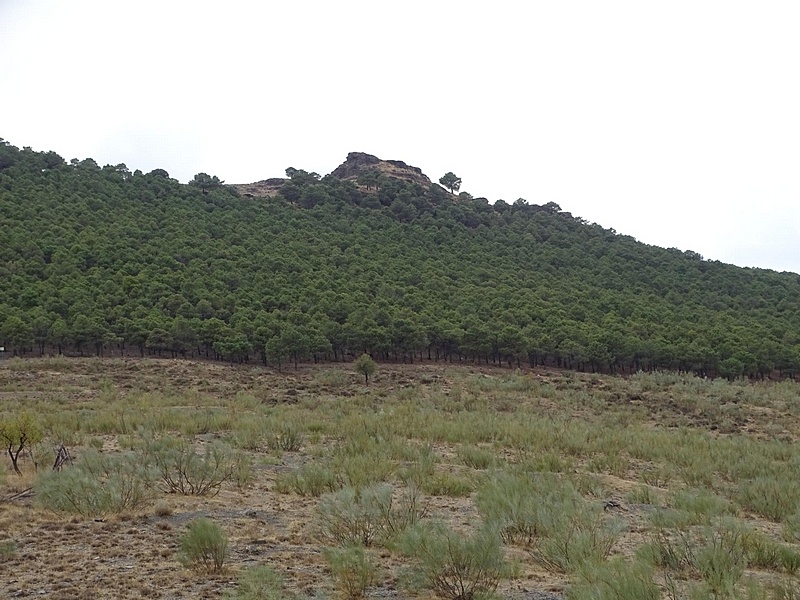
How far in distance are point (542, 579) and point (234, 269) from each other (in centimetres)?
Answer: 5469

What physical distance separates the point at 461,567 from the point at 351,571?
107cm

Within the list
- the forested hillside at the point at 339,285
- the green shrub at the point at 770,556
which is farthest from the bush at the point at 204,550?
the forested hillside at the point at 339,285

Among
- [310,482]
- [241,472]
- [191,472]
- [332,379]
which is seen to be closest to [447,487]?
[310,482]

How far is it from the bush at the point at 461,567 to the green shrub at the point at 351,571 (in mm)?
478

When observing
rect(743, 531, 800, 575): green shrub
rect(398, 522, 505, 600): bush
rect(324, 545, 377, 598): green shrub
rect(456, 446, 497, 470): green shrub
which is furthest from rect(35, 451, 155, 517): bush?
rect(743, 531, 800, 575): green shrub

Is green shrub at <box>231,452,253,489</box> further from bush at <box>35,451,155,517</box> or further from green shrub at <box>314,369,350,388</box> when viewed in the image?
green shrub at <box>314,369,350,388</box>

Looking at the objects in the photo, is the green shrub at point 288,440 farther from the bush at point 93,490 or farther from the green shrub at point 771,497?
the green shrub at point 771,497

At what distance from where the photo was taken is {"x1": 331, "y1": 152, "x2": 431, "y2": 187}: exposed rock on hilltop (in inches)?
4786

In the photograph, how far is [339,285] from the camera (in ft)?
185

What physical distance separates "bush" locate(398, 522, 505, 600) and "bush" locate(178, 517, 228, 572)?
2117 millimetres

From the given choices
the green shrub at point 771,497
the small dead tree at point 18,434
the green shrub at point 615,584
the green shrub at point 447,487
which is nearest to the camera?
the green shrub at point 615,584

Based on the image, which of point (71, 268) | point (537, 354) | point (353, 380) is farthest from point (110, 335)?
point (537, 354)

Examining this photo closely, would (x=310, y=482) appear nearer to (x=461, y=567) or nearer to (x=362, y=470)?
(x=362, y=470)

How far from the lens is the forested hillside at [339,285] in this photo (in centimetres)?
4238
